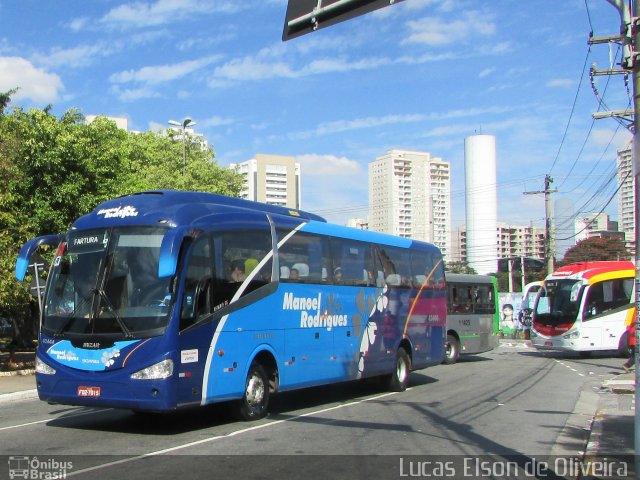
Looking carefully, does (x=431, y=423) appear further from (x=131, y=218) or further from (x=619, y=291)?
(x=619, y=291)

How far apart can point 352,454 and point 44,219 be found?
14.1m

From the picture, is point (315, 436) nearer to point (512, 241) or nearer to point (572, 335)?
point (572, 335)

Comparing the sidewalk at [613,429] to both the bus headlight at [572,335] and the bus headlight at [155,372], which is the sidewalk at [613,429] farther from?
the bus headlight at [572,335]

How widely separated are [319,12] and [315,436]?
5.70 meters

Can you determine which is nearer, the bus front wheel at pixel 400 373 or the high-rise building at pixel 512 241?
the bus front wheel at pixel 400 373

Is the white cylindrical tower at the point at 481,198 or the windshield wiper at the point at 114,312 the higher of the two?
the white cylindrical tower at the point at 481,198

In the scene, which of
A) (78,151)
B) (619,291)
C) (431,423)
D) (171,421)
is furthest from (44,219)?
(619,291)

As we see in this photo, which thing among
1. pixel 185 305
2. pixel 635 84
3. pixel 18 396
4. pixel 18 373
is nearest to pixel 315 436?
pixel 185 305

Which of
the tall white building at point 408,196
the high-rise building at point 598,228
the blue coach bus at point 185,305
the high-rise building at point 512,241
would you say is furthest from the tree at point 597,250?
the blue coach bus at point 185,305

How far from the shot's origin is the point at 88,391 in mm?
9078

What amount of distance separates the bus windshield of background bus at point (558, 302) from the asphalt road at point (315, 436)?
474 inches

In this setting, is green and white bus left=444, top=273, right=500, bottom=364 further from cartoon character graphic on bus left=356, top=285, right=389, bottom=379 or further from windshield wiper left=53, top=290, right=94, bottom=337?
windshield wiper left=53, top=290, right=94, bottom=337

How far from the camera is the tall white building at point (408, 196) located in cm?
6656

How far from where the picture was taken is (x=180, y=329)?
9.13 meters
